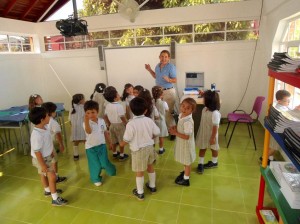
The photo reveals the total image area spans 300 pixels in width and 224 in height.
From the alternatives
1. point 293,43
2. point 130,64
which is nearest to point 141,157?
point 293,43

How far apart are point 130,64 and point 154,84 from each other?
74cm

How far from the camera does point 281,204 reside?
4.95 feet

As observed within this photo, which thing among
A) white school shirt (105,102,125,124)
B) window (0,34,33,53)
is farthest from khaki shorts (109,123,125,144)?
window (0,34,33,53)

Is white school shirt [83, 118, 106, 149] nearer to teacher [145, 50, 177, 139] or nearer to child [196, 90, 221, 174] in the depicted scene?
child [196, 90, 221, 174]

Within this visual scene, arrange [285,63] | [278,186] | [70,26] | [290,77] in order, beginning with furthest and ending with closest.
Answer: [70,26]
[278,186]
[285,63]
[290,77]

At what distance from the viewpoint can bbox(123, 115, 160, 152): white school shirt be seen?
6.98 feet

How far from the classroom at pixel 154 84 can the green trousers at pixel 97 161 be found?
0.15 meters

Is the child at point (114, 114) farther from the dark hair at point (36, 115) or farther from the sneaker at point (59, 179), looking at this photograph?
the dark hair at point (36, 115)

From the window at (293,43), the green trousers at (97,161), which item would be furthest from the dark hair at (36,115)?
the window at (293,43)

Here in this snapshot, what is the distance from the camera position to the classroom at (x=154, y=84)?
219cm

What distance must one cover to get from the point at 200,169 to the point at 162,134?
A: 2.47 ft

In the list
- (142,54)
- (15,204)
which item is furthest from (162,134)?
(142,54)

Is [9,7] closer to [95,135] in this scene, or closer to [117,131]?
[117,131]

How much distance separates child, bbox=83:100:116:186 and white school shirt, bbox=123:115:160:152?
0.47m
